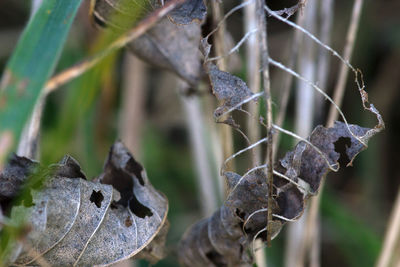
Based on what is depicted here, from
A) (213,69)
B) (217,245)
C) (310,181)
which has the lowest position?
(217,245)

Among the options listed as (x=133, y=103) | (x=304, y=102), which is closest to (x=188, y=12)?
(x=304, y=102)

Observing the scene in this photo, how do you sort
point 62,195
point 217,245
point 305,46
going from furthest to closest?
1. point 305,46
2. point 217,245
3. point 62,195

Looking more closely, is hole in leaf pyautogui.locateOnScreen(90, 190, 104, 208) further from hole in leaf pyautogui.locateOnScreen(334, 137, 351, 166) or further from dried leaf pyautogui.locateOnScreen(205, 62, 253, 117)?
hole in leaf pyautogui.locateOnScreen(334, 137, 351, 166)

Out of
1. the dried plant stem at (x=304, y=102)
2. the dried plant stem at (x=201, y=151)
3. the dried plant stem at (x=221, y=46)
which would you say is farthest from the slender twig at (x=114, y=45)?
the dried plant stem at (x=201, y=151)

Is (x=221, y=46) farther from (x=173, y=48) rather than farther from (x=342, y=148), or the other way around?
(x=342, y=148)

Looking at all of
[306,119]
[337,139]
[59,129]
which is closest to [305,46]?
[306,119]

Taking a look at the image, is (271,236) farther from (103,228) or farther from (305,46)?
(305,46)
